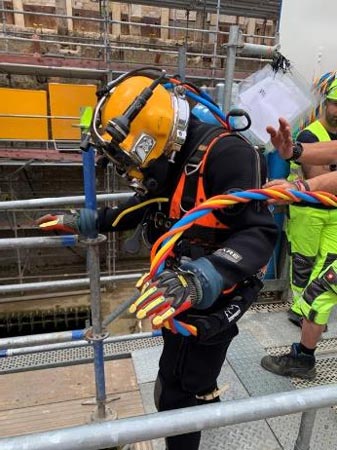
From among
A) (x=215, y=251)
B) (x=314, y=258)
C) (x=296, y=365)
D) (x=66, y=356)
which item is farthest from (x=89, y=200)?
(x=296, y=365)

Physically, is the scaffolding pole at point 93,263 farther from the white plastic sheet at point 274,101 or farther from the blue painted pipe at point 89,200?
the white plastic sheet at point 274,101

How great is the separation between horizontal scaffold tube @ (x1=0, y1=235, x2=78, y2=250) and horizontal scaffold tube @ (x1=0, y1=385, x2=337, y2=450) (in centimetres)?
135

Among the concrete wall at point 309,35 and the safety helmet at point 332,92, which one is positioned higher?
the concrete wall at point 309,35

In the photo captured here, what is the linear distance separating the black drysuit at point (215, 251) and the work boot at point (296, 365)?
40.9 inches

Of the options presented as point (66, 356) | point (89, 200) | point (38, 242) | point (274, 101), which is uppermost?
point (274, 101)

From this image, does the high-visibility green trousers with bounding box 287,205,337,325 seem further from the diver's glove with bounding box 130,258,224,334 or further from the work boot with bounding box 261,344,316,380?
the diver's glove with bounding box 130,258,224,334

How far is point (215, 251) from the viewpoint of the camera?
59.2 inches

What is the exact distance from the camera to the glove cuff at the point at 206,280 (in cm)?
128

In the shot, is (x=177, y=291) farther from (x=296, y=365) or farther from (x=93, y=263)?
(x=296, y=365)

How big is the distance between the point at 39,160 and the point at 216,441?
8.57 metres

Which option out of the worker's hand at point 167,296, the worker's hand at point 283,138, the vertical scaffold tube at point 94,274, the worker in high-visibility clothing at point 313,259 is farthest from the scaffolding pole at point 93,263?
the worker in high-visibility clothing at point 313,259

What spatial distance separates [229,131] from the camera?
1669 millimetres

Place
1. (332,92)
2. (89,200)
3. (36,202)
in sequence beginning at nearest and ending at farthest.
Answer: (89,200) → (36,202) → (332,92)

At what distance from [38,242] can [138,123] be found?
101 centimetres
